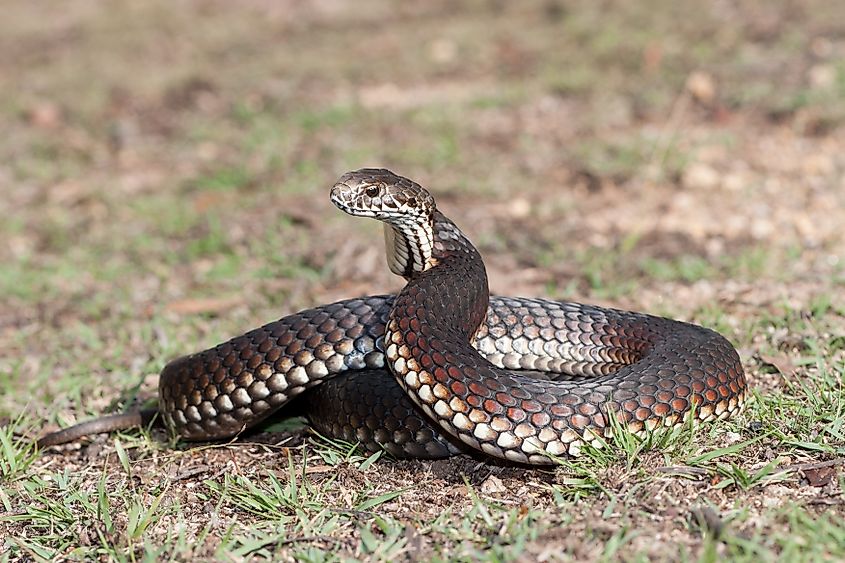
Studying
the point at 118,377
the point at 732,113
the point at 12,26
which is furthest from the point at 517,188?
the point at 12,26

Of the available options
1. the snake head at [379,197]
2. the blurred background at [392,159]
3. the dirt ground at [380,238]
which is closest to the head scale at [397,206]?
the snake head at [379,197]

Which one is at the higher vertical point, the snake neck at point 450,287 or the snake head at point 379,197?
the snake head at point 379,197

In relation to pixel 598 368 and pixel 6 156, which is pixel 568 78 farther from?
pixel 598 368

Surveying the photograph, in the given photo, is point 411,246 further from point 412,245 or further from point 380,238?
point 380,238

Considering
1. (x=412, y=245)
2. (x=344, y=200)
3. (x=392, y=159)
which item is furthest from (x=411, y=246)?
(x=392, y=159)

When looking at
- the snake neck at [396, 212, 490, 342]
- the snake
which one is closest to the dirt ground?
the snake

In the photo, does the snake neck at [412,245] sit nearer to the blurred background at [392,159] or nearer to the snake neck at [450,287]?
the snake neck at [450,287]

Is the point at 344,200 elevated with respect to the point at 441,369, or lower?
elevated
